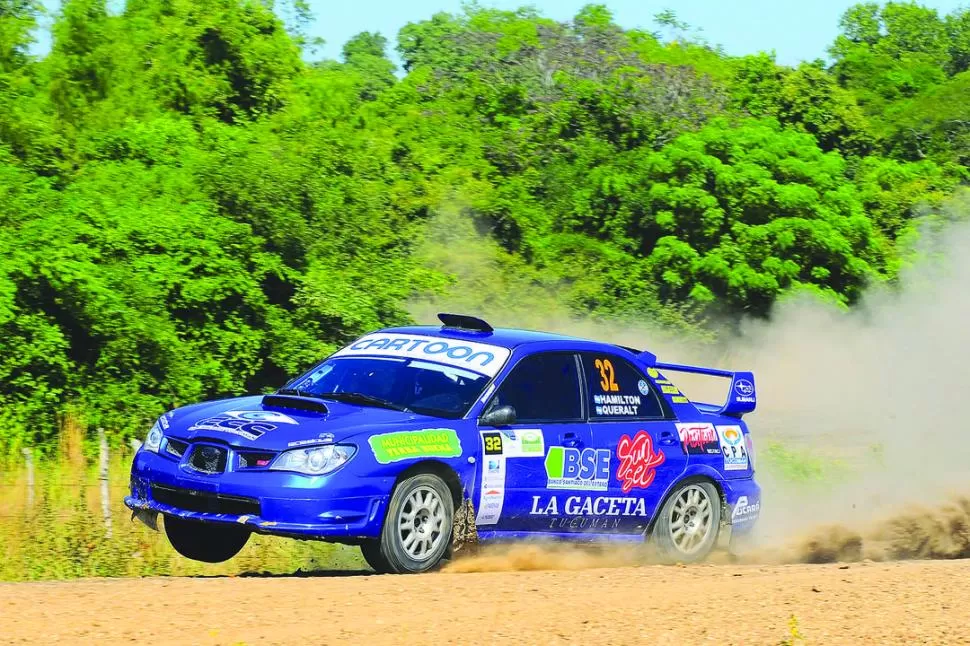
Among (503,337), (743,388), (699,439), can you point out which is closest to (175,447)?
(503,337)

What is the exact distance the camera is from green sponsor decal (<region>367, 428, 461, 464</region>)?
334 inches

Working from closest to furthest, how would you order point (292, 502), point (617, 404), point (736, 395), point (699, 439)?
point (292, 502), point (617, 404), point (699, 439), point (736, 395)

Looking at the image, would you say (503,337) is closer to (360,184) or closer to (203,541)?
(203,541)

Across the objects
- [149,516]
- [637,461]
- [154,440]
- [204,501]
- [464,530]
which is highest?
[154,440]

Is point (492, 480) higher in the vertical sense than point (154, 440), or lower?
lower

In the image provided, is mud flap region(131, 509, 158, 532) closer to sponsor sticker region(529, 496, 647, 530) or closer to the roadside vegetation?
the roadside vegetation

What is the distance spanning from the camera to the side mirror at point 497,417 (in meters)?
9.09

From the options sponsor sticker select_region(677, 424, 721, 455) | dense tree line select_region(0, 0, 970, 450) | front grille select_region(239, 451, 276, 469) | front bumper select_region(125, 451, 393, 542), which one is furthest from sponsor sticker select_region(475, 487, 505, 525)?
dense tree line select_region(0, 0, 970, 450)

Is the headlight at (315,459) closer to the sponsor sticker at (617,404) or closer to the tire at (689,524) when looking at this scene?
the sponsor sticker at (617,404)

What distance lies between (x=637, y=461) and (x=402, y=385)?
1.83m

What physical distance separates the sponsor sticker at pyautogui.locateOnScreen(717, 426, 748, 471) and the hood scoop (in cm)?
343

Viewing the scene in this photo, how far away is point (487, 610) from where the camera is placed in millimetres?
7238

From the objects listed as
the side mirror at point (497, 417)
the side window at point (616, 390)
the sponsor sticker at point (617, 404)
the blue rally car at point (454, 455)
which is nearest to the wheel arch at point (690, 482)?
the blue rally car at point (454, 455)

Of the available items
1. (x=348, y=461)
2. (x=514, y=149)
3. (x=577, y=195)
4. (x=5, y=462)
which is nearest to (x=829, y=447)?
(x=577, y=195)
